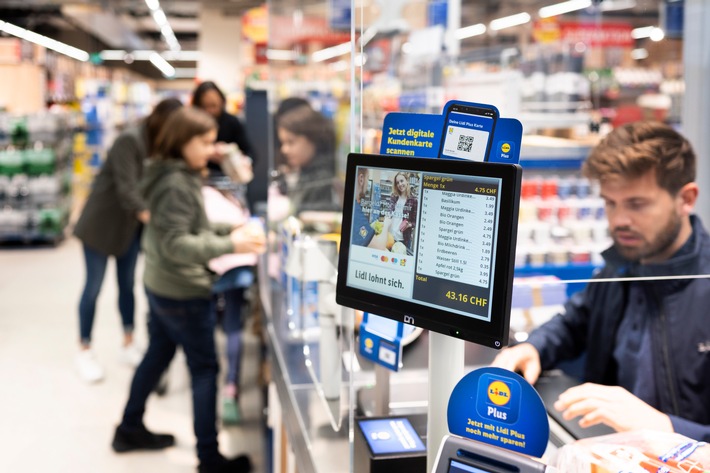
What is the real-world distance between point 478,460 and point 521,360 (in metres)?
0.71

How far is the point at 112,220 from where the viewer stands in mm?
4859

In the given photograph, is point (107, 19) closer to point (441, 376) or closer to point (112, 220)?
point (112, 220)

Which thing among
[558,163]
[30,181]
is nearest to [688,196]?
[558,163]

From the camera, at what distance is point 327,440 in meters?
1.91

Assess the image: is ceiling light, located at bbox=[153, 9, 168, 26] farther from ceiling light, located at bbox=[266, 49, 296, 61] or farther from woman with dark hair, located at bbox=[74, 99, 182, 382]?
ceiling light, located at bbox=[266, 49, 296, 61]

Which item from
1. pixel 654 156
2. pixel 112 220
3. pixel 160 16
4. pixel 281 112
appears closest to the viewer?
pixel 654 156

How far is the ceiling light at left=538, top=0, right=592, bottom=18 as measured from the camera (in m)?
5.28

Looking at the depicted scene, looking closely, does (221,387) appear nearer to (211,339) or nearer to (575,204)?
(211,339)

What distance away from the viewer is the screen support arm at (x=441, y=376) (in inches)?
53.6

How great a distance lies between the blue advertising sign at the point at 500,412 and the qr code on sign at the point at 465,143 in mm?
367

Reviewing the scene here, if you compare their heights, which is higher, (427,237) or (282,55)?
(282,55)

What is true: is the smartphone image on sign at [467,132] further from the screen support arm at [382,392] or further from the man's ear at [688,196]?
the man's ear at [688,196]

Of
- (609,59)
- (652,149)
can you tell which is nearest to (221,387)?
(652,149)

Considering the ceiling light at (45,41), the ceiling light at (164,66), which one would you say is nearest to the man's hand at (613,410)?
the ceiling light at (45,41)
